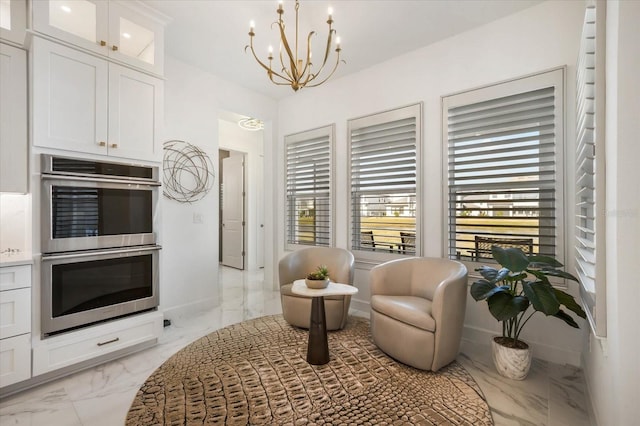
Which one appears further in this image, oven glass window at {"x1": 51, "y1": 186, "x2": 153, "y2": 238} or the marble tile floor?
oven glass window at {"x1": 51, "y1": 186, "x2": 153, "y2": 238}

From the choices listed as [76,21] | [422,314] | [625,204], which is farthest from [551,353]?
[76,21]

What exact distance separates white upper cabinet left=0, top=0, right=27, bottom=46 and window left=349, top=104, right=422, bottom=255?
305 cm

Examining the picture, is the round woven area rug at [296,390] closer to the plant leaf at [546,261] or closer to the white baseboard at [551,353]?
the white baseboard at [551,353]

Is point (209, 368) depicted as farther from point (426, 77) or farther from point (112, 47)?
point (426, 77)

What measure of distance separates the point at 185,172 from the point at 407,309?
289 centimetres

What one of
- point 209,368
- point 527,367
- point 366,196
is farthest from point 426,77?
point 209,368

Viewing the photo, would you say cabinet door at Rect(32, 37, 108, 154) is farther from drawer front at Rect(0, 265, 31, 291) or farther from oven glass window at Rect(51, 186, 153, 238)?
drawer front at Rect(0, 265, 31, 291)

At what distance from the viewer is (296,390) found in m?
1.99

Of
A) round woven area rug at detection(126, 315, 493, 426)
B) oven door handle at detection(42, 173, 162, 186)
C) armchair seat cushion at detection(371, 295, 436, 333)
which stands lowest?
round woven area rug at detection(126, 315, 493, 426)

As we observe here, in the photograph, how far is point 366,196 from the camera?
374 cm

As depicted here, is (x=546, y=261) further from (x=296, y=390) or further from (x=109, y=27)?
(x=109, y=27)

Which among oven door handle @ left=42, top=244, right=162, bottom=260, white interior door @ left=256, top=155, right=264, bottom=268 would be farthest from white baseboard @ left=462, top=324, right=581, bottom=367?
white interior door @ left=256, top=155, right=264, bottom=268

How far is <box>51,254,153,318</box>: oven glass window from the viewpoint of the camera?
217cm

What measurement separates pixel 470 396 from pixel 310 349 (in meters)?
1.13
